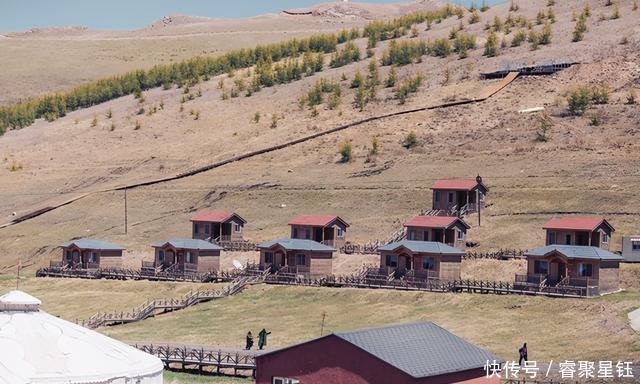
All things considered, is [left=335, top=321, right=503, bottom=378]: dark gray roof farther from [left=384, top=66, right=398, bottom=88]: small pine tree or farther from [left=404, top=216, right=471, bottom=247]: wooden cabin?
[left=384, top=66, right=398, bottom=88]: small pine tree

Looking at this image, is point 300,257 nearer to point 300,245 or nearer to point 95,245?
point 300,245

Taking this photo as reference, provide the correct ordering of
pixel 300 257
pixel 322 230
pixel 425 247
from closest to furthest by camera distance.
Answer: pixel 425 247 < pixel 300 257 < pixel 322 230

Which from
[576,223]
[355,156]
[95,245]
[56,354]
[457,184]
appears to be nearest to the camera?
[56,354]

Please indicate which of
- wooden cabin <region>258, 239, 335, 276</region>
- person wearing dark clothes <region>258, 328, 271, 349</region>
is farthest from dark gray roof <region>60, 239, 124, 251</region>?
person wearing dark clothes <region>258, 328, 271, 349</region>

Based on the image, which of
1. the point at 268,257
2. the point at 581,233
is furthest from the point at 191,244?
the point at 581,233

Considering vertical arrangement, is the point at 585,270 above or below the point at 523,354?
below

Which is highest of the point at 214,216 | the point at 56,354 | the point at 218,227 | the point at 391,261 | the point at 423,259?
the point at 56,354

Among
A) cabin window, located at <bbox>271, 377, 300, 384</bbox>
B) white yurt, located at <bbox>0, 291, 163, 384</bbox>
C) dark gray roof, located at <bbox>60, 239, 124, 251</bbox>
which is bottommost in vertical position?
dark gray roof, located at <bbox>60, 239, 124, 251</bbox>

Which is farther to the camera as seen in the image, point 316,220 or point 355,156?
point 355,156
